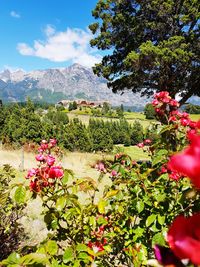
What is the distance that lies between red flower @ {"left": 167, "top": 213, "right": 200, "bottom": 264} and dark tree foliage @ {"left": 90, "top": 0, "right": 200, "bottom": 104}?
1561 cm

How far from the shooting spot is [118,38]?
1784 centimetres

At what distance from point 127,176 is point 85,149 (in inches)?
1205

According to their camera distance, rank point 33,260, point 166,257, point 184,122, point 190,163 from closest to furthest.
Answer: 1. point 190,163
2. point 166,257
3. point 33,260
4. point 184,122

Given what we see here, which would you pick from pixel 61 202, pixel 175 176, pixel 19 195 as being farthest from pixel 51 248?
pixel 175 176

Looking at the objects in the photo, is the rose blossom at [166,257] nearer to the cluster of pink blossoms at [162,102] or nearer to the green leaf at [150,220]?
the green leaf at [150,220]

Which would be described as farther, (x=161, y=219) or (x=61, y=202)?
(x=161, y=219)

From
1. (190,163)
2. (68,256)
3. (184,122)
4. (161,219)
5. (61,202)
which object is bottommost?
(68,256)

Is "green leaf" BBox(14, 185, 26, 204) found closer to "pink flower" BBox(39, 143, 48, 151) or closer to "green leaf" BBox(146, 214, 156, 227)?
"green leaf" BBox(146, 214, 156, 227)

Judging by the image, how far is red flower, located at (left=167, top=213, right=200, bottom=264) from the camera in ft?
1.40

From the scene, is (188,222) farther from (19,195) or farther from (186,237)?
(19,195)

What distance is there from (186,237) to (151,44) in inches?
638

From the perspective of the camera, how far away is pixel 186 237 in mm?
456

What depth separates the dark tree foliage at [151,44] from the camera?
1600cm

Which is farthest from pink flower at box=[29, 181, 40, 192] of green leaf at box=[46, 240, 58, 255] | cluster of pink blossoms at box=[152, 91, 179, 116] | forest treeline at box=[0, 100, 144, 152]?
forest treeline at box=[0, 100, 144, 152]
